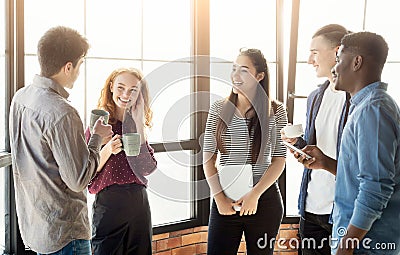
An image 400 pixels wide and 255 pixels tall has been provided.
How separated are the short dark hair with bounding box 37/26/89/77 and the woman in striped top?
2.99ft

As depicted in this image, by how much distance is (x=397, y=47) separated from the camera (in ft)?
9.78

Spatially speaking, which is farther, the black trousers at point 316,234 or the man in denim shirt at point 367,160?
the black trousers at point 316,234

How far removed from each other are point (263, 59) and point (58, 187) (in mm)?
1271

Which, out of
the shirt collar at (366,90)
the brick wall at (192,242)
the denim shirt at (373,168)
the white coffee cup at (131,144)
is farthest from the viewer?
the brick wall at (192,242)

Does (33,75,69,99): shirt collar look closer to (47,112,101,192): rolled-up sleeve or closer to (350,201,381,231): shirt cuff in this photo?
(47,112,101,192): rolled-up sleeve

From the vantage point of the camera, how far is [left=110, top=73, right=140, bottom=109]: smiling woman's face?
7.30ft

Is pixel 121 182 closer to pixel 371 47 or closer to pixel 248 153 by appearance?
pixel 248 153

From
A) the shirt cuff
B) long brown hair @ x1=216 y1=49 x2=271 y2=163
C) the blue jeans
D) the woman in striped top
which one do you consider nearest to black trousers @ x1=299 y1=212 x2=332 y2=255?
the woman in striped top

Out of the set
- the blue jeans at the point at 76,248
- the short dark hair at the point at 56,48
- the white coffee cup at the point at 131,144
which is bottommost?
the blue jeans at the point at 76,248

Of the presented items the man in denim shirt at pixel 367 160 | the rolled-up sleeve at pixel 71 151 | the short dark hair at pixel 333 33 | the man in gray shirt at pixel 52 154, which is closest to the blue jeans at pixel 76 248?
the man in gray shirt at pixel 52 154

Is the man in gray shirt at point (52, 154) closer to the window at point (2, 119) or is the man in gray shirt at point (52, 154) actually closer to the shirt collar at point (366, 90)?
the window at point (2, 119)

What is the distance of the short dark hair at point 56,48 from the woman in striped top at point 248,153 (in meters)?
0.91

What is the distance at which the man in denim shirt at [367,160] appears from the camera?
60.1 inches

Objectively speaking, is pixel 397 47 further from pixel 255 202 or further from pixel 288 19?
pixel 255 202
